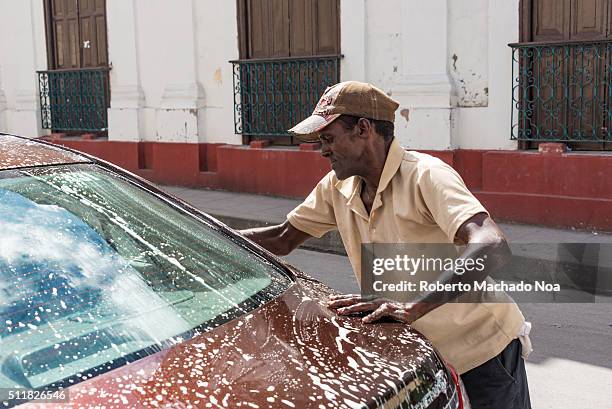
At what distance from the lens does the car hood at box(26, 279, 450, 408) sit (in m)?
1.72

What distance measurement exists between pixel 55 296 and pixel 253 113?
8109mm

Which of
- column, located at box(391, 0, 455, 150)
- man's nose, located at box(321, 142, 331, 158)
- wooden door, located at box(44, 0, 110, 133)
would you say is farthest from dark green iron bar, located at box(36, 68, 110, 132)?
man's nose, located at box(321, 142, 331, 158)

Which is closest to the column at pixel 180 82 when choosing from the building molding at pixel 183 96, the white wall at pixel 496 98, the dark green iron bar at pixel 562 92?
the building molding at pixel 183 96

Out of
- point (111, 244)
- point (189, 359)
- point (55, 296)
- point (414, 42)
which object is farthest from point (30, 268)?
point (414, 42)

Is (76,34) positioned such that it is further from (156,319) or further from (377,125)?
(156,319)

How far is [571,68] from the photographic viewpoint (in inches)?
297

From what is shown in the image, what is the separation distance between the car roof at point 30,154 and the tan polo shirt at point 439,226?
1009 mm

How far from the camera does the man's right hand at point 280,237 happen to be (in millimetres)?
3195

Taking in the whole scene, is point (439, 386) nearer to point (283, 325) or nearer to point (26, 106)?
point (283, 325)

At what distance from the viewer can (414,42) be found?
840 cm

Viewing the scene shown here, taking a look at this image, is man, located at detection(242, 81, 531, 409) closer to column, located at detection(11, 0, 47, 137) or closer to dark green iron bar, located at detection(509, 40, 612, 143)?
dark green iron bar, located at detection(509, 40, 612, 143)

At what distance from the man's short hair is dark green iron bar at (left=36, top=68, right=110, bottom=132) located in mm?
9611

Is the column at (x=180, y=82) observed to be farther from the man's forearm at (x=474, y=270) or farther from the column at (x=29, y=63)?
the man's forearm at (x=474, y=270)

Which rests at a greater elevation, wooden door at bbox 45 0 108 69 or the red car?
wooden door at bbox 45 0 108 69
